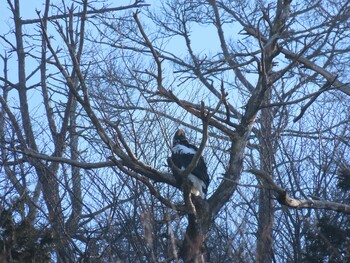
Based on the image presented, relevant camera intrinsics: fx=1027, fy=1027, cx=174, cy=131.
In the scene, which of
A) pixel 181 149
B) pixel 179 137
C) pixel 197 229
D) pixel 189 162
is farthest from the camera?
pixel 179 137

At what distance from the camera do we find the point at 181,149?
34.2ft

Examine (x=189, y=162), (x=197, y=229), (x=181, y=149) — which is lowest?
(x=197, y=229)

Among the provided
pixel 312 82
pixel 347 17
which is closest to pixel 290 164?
pixel 312 82

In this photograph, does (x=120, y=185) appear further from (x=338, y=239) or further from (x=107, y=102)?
(x=338, y=239)

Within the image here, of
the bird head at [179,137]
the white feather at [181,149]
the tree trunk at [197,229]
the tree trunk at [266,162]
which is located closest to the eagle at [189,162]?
the white feather at [181,149]

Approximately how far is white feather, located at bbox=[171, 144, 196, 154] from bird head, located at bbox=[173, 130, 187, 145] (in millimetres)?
197

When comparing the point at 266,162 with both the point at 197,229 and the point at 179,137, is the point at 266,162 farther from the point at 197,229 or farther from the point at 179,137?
the point at 197,229

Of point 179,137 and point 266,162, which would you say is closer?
point 266,162

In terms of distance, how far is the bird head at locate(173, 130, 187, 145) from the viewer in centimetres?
1082

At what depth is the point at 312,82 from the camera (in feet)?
50.2

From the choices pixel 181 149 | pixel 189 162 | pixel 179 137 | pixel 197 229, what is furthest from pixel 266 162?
pixel 197 229

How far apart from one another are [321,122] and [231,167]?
244 cm

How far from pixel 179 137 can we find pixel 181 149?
0.53 metres

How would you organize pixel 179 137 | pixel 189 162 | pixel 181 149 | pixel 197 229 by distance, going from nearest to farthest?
pixel 197 229 → pixel 189 162 → pixel 181 149 → pixel 179 137
